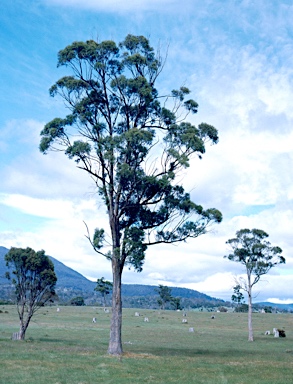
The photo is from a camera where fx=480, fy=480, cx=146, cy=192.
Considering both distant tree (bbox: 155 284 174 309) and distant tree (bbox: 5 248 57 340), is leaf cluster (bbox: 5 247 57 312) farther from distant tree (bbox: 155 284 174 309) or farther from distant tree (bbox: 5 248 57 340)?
distant tree (bbox: 155 284 174 309)

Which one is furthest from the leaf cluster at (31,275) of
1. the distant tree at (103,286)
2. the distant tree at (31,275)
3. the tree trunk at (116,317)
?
the distant tree at (103,286)

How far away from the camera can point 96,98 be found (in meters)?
32.8

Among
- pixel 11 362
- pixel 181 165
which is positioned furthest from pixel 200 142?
pixel 11 362

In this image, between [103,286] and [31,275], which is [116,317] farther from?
[103,286]

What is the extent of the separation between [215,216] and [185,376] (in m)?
13.4

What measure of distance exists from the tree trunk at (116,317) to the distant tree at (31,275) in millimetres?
14224

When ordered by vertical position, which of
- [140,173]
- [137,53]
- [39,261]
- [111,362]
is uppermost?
[137,53]

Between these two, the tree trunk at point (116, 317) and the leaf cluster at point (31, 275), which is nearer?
the tree trunk at point (116, 317)

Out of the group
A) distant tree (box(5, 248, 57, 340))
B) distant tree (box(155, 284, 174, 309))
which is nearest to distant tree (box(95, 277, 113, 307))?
distant tree (box(155, 284, 174, 309))

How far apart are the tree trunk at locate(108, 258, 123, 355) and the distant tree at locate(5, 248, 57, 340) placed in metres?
14.2

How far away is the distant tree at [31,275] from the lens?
41938 millimetres

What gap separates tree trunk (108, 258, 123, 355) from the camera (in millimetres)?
28375

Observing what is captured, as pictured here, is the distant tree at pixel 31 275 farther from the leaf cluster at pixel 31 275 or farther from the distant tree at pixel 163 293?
the distant tree at pixel 163 293

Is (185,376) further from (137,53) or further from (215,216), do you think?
(137,53)
